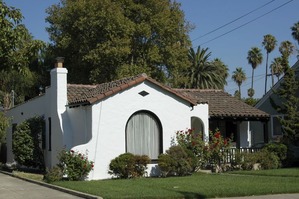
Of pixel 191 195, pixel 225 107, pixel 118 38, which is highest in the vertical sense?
pixel 118 38

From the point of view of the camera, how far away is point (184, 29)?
4031 cm

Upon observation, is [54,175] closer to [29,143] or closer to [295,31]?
[29,143]

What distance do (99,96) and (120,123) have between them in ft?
5.02

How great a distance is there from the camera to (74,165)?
19.1 m

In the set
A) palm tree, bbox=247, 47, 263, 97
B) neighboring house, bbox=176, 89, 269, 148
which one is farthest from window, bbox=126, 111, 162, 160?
palm tree, bbox=247, 47, 263, 97

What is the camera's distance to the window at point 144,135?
67.9 ft

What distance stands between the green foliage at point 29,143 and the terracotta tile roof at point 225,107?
7.57 meters

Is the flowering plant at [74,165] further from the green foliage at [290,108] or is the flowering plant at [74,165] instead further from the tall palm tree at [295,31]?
the tall palm tree at [295,31]

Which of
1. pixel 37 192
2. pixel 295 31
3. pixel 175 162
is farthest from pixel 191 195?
pixel 295 31

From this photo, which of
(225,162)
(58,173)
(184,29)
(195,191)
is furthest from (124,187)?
(184,29)

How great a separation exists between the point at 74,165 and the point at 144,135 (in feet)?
11.3

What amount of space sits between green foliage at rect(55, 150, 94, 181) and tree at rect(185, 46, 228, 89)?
126 feet

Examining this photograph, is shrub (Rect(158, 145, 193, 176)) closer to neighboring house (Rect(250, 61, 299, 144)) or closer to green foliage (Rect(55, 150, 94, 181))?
green foliage (Rect(55, 150, 94, 181))

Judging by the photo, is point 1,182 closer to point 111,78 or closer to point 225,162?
point 225,162
